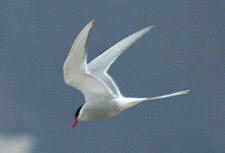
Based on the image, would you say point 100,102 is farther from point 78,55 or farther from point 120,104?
point 78,55

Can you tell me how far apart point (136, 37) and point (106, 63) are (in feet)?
0.99

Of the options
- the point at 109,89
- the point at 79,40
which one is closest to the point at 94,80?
the point at 109,89

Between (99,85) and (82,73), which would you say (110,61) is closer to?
(99,85)

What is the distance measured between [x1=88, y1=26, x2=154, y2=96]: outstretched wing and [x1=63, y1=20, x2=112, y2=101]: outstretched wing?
8 centimetres

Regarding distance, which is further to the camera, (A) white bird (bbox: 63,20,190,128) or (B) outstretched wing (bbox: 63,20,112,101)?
(A) white bird (bbox: 63,20,190,128)

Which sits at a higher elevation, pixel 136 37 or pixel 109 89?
pixel 136 37

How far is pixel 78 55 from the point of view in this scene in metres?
4.34

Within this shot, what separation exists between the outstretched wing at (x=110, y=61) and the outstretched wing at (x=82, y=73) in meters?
0.08

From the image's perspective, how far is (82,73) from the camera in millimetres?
4562

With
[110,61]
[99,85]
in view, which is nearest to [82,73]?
[99,85]

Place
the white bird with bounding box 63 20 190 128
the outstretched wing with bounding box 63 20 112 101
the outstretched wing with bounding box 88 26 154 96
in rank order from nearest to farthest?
the outstretched wing with bounding box 63 20 112 101 < the white bird with bounding box 63 20 190 128 < the outstretched wing with bounding box 88 26 154 96

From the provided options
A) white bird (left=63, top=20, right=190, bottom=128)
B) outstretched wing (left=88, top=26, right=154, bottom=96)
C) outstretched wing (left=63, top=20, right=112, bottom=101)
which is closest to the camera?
outstretched wing (left=63, top=20, right=112, bottom=101)

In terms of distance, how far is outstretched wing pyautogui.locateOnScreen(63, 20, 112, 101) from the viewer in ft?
13.9

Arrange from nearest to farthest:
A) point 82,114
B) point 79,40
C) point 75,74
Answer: point 79,40 → point 75,74 → point 82,114
